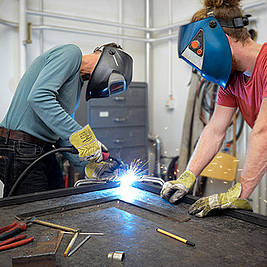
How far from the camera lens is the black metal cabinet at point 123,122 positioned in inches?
141

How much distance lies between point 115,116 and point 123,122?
129 mm

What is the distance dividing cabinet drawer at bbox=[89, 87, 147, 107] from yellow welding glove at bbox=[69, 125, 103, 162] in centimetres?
181

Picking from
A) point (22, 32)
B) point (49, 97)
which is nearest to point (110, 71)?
point (49, 97)

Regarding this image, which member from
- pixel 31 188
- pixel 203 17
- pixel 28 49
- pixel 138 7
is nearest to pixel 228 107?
pixel 203 17

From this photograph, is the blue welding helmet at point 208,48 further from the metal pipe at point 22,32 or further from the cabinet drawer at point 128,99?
the metal pipe at point 22,32

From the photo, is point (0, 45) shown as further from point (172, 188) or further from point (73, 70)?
point (172, 188)

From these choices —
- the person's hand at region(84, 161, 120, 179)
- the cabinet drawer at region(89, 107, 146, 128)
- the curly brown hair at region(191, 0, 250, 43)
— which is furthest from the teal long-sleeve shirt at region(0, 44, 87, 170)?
the cabinet drawer at region(89, 107, 146, 128)

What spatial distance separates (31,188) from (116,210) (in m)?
0.68

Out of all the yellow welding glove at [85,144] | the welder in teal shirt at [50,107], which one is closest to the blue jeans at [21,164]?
the welder in teal shirt at [50,107]

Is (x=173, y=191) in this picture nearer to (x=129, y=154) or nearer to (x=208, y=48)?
(x=208, y=48)

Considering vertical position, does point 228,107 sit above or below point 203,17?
below

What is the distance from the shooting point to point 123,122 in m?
3.78

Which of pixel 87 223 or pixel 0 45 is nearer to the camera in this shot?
pixel 87 223

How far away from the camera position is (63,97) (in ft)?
6.14
